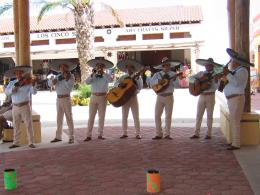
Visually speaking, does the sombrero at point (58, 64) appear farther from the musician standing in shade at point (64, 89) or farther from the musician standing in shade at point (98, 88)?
the musician standing in shade at point (98, 88)

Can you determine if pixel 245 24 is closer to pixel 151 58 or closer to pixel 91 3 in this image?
pixel 91 3

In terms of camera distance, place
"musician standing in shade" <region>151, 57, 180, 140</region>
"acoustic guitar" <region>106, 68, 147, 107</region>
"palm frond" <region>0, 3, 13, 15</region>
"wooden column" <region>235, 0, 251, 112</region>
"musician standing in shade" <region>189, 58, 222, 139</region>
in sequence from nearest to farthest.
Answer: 1. "wooden column" <region>235, 0, 251, 112</region>
2. "musician standing in shade" <region>189, 58, 222, 139</region>
3. "musician standing in shade" <region>151, 57, 180, 140</region>
4. "acoustic guitar" <region>106, 68, 147, 107</region>
5. "palm frond" <region>0, 3, 13, 15</region>

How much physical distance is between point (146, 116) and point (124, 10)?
2177 centimetres

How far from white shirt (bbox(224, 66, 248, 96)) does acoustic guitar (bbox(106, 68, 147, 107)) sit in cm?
205

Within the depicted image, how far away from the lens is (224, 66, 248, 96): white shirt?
7.62m

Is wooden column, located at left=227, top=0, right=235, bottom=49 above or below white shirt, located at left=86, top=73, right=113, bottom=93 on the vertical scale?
above

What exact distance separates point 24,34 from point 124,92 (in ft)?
8.19

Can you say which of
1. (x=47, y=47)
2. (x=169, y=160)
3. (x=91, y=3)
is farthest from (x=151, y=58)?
(x=169, y=160)

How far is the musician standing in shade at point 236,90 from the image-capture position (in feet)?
25.0

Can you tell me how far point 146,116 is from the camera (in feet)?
44.7

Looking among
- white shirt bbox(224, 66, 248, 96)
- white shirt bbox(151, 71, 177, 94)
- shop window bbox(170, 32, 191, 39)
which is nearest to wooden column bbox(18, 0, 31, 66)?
white shirt bbox(151, 71, 177, 94)

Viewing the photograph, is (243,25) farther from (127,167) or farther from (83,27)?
(83,27)

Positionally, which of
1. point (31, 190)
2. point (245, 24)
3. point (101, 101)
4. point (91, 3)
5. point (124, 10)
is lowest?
point (31, 190)

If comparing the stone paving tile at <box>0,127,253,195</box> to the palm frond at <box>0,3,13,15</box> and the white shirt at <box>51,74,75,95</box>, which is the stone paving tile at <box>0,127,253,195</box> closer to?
the white shirt at <box>51,74,75,95</box>
